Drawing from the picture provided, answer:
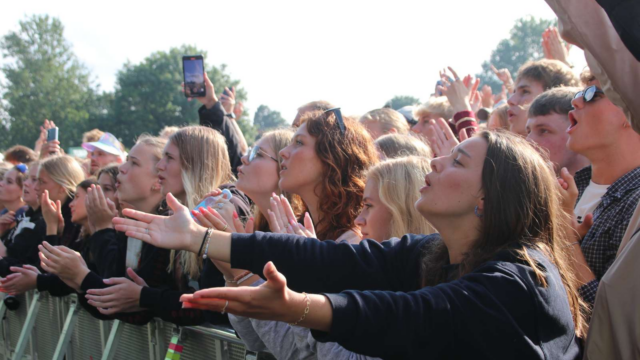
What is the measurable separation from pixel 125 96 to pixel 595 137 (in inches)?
2179

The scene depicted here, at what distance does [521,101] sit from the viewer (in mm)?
4965

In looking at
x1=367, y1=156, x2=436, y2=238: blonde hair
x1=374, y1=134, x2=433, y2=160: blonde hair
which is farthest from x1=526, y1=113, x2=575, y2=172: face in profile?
x1=367, y1=156, x2=436, y2=238: blonde hair

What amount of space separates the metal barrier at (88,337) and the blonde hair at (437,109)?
3.17m

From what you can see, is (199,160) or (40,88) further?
(40,88)

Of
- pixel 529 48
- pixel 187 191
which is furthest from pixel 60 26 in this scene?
pixel 529 48

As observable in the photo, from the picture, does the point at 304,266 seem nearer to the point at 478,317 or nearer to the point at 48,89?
the point at 478,317

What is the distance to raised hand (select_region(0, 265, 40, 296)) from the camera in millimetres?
5816

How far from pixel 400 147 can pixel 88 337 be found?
9.74 ft

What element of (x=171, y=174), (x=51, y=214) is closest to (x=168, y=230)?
(x=171, y=174)

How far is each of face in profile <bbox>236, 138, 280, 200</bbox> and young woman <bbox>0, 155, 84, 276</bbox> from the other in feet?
10.2

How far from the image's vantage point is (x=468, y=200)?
7.76 feet

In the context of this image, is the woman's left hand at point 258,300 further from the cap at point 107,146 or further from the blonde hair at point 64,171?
the cap at point 107,146

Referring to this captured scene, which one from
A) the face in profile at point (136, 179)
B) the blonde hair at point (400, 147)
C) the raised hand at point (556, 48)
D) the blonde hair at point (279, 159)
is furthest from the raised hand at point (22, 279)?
the raised hand at point (556, 48)

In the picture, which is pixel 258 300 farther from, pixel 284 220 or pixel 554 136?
pixel 554 136
